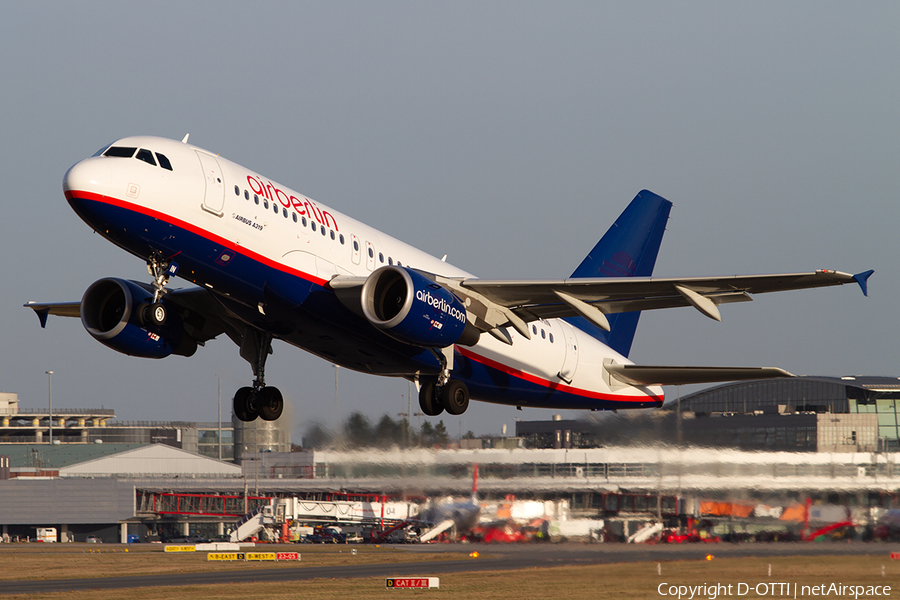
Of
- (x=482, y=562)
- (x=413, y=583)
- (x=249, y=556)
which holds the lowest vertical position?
(x=249, y=556)

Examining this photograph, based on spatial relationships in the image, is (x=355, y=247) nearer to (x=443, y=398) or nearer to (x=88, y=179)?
(x=443, y=398)

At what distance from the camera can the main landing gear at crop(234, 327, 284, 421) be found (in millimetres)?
30422

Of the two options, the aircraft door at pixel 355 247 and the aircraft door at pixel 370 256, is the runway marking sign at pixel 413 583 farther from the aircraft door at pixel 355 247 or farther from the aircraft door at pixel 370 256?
the aircraft door at pixel 355 247

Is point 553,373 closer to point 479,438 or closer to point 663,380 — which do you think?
point 663,380

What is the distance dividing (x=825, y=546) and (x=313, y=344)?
741 inches

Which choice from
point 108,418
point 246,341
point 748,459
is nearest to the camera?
point 246,341

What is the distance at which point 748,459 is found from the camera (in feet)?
122

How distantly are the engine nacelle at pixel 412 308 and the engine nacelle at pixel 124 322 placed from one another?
23.1 ft

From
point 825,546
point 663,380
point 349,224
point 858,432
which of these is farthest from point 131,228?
point 858,432

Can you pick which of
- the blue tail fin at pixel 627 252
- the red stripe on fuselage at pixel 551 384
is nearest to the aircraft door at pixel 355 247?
the red stripe on fuselage at pixel 551 384

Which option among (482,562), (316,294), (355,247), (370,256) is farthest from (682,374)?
(482,562)

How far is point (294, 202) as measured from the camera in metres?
26.4

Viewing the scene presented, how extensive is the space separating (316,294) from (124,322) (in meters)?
6.50

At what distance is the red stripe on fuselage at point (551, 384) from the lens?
3082 cm
